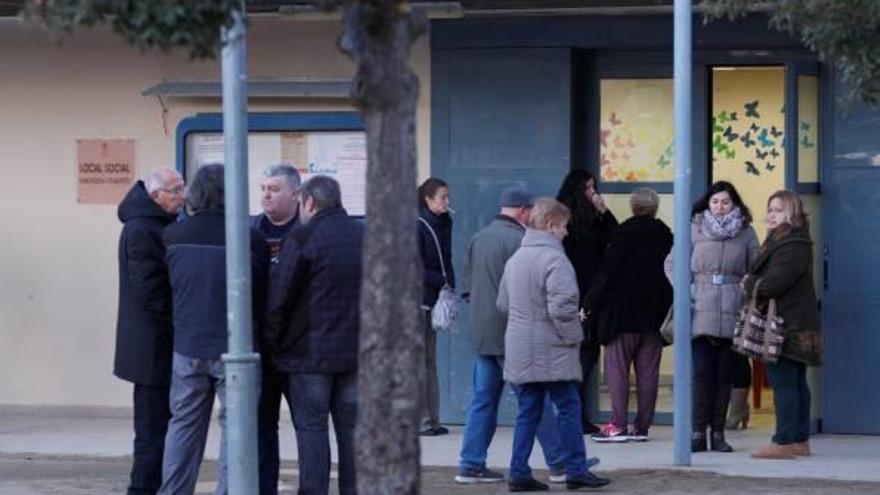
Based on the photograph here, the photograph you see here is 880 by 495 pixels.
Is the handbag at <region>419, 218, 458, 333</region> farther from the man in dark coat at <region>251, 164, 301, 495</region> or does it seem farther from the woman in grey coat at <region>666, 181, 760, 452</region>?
the man in dark coat at <region>251, 164, 301, 495</region>

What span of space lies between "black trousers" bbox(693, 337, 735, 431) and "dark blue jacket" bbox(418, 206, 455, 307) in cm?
177

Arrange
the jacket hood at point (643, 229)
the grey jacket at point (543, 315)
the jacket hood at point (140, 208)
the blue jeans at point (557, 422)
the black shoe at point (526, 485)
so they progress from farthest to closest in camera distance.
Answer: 1. the jacket hood at point (643, 229)
2. the black shoe at point (526, 485)
3. the blue jeans at point (557, 422)
4. the grey jacket at point (543, 315)
5. the jacket hood at point (140, 208)

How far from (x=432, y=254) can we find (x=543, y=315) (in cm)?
230

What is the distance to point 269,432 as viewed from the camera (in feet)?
31.0

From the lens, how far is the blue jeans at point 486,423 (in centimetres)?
1071

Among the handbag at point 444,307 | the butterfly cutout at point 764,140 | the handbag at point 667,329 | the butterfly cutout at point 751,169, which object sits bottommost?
the handbag at point 667,329

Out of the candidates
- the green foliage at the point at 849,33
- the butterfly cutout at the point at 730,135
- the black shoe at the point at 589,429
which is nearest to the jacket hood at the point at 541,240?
the black shoe at the point at 589,429

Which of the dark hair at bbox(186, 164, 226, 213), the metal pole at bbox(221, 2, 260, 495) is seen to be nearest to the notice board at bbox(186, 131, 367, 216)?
the dark hair at bbox(186, 164, 226, 213)

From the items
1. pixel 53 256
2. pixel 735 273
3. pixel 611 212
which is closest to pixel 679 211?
pixel 735 273

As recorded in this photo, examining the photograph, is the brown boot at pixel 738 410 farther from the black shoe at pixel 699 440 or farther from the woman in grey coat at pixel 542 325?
the woman in grey coat at pixel 542 325

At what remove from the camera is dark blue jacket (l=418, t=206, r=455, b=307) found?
1238cm

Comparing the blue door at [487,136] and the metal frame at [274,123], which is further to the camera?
the metal frame at [274,123]

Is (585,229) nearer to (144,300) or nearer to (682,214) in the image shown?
(682,214)

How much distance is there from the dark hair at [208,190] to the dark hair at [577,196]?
3.75 metres
